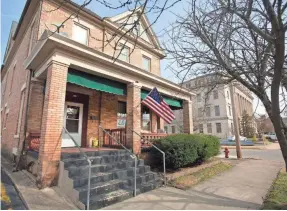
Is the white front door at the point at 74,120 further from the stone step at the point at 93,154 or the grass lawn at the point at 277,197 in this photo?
the grass lawn at the point at 277,197

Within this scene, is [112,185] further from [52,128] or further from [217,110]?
[217,110]

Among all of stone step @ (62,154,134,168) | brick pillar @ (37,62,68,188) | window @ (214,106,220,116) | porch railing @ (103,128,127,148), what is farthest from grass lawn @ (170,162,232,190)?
window @ (214,106,220,116)

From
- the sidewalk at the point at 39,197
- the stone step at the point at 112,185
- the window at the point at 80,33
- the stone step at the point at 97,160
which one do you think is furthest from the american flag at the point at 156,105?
the sidewalk at the point at 39,197

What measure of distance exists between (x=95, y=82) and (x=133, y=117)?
7.07 feet

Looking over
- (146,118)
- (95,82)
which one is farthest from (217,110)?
(95,82)

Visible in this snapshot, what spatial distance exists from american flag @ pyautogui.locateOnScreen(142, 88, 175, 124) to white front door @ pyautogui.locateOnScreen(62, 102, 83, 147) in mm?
3247

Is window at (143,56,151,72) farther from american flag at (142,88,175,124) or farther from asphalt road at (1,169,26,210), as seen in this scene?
asphalt road at (1,169,26,210)

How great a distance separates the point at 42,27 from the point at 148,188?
7638mm

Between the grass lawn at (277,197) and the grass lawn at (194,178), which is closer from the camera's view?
the grass lawn at (277,197)

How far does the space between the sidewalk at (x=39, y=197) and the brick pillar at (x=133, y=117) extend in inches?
139

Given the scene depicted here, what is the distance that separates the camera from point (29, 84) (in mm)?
7898

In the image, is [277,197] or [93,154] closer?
[277,197]

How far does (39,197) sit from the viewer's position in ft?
15.6

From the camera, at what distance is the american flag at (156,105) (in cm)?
851
